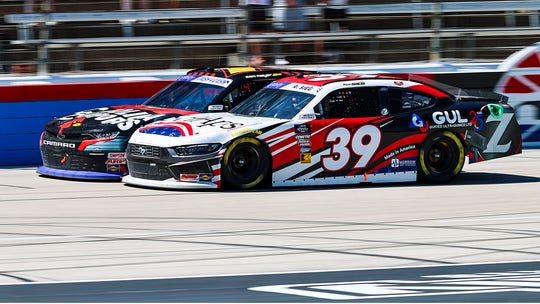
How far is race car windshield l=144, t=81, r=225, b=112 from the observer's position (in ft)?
41.4

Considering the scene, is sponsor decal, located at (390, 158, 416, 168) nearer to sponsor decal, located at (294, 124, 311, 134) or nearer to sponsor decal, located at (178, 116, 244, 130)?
sponsor decal, located at (294, 124, 311, 134)

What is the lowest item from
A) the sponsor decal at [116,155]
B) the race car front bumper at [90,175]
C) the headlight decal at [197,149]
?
the race car front bumper at [90,175]

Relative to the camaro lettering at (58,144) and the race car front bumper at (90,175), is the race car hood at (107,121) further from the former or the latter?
the race car front bumper at (90,175)

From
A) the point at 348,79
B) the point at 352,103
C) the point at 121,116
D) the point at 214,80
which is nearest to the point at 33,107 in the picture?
the point at 121,116

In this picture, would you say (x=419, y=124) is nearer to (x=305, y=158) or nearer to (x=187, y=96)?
(x=305, y=158)

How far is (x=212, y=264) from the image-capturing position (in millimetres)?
7512

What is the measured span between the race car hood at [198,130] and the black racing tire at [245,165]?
124 mm

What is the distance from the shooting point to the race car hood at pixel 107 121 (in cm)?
1189

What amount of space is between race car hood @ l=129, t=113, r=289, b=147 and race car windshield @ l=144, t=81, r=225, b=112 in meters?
0.84

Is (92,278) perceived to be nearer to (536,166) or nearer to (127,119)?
(127,119)

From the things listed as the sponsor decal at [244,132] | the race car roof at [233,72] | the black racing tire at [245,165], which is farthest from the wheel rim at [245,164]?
the race car roof at [233,72]

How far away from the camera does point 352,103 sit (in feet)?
38.4

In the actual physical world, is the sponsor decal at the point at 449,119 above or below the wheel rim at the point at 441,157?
above

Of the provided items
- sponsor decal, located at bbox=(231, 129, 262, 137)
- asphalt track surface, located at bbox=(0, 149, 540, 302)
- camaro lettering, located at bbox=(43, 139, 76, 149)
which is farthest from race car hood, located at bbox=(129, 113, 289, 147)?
camaro lettering, located at bbox=(43, 139, 76, 149)
